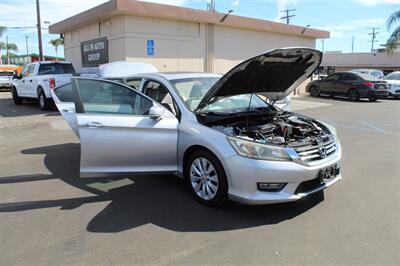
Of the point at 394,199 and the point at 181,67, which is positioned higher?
the point at 181,67

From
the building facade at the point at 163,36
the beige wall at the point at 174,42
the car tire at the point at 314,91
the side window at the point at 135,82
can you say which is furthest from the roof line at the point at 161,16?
the side window at the point at 135,82

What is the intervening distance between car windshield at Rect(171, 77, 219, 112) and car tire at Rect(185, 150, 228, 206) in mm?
A: 718

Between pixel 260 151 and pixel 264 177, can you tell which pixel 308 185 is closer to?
pixel 264 177

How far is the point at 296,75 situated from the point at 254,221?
242 centimetres

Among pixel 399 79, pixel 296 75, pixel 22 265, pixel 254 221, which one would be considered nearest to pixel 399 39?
pixel 399 79

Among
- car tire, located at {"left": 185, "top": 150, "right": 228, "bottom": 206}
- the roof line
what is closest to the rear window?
the roof line

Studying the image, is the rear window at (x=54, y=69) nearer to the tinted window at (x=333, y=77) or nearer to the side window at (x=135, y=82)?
the side window at (x=135, y=82)

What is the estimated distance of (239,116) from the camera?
4.52 m

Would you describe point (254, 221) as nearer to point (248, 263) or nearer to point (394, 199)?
point (248, 263)

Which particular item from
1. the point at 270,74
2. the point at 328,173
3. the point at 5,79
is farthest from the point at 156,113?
the point at 5,79

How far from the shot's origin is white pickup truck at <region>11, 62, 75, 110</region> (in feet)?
40.3

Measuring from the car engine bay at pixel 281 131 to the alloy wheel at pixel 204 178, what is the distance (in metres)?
0.47

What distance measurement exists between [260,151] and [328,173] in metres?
0.93

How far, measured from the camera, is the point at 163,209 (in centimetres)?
410
